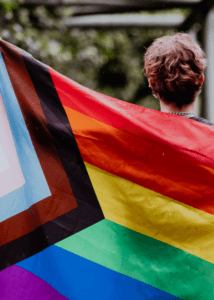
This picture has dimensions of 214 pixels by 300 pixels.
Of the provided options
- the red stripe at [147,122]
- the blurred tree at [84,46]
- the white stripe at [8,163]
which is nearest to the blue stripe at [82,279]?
the white stripe at [8,163]

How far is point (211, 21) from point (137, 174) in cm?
447

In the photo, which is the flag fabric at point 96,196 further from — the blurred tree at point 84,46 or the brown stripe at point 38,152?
the blurred tree at point 84,46

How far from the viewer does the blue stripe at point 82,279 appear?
134 cm

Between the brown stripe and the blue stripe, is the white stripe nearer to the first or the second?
the brown stripe

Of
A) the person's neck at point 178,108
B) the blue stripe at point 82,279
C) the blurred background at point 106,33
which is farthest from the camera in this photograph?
the blurred background at point 106,33

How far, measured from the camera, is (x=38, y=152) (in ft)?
4.67

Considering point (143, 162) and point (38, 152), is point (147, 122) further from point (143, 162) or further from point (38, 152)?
point (38, 152)

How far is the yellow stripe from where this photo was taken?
1386mm

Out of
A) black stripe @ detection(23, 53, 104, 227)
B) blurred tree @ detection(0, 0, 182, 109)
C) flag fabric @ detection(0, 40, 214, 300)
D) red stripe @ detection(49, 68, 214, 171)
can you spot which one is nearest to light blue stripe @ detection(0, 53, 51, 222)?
flag fabric @ detection(0, 40, 214, 300)

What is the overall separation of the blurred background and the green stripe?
4.21 metres

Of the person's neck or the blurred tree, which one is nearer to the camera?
the person's neck

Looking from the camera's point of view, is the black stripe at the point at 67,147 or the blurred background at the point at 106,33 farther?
the blurred background at the point at 106,33

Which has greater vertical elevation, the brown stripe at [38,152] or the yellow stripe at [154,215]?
the brown stripe at [38,152]

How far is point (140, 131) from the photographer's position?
4.69 feet
